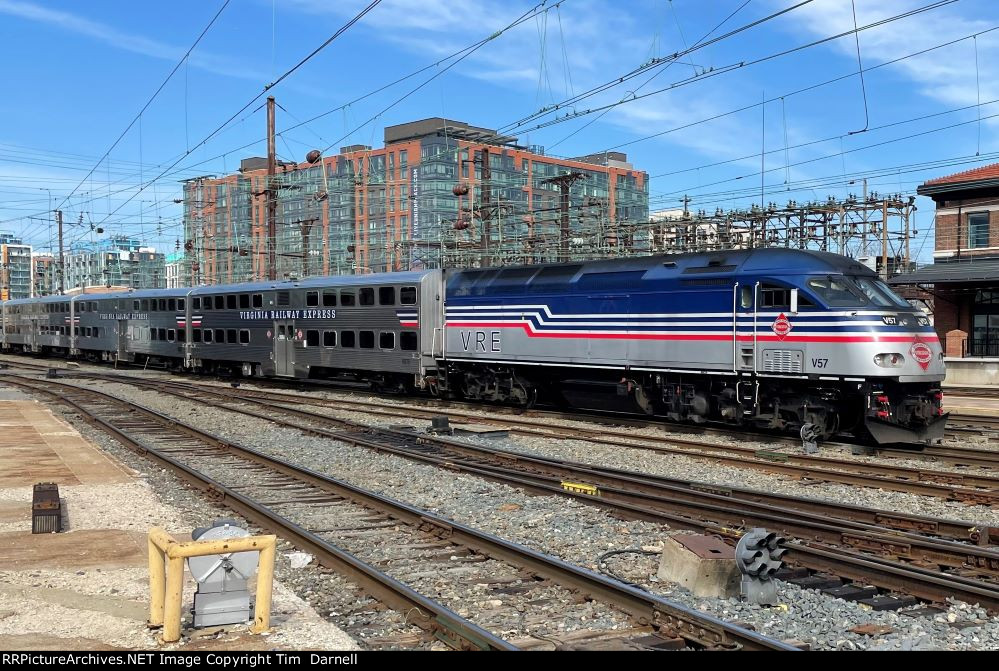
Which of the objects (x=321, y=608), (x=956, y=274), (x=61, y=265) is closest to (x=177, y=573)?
(x=321, y=608)

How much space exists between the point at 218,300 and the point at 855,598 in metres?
31.9

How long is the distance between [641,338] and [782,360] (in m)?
3.66

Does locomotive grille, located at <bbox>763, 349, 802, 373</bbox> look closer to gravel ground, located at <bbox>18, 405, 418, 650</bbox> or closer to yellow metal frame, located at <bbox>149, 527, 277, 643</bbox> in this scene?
gravel ground, located at <bbox>18, 405, 418, 650</bbox>

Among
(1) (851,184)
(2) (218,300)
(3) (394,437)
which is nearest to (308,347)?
(2) (218,300)

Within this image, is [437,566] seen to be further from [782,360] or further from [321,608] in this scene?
[782,360]

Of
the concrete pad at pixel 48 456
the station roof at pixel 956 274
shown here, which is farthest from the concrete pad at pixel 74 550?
the station roof at pixel 956 274

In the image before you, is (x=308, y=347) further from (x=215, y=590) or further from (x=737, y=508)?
(x=215, y=590)

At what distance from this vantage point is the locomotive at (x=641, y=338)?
16.3 meters

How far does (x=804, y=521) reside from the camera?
10.1m

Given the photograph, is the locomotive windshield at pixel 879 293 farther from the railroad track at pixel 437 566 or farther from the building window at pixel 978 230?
the building window at pixel 978 230

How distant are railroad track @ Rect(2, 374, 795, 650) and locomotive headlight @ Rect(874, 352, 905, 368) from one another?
9.54 metres

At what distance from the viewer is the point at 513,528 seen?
10.7 meters

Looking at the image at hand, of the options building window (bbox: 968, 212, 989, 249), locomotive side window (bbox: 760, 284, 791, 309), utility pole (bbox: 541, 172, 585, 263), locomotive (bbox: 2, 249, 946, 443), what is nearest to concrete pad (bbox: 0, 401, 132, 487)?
locomotive (bbox: 2, 249, 946, 443)

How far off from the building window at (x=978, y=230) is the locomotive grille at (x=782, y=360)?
32.2 meters
